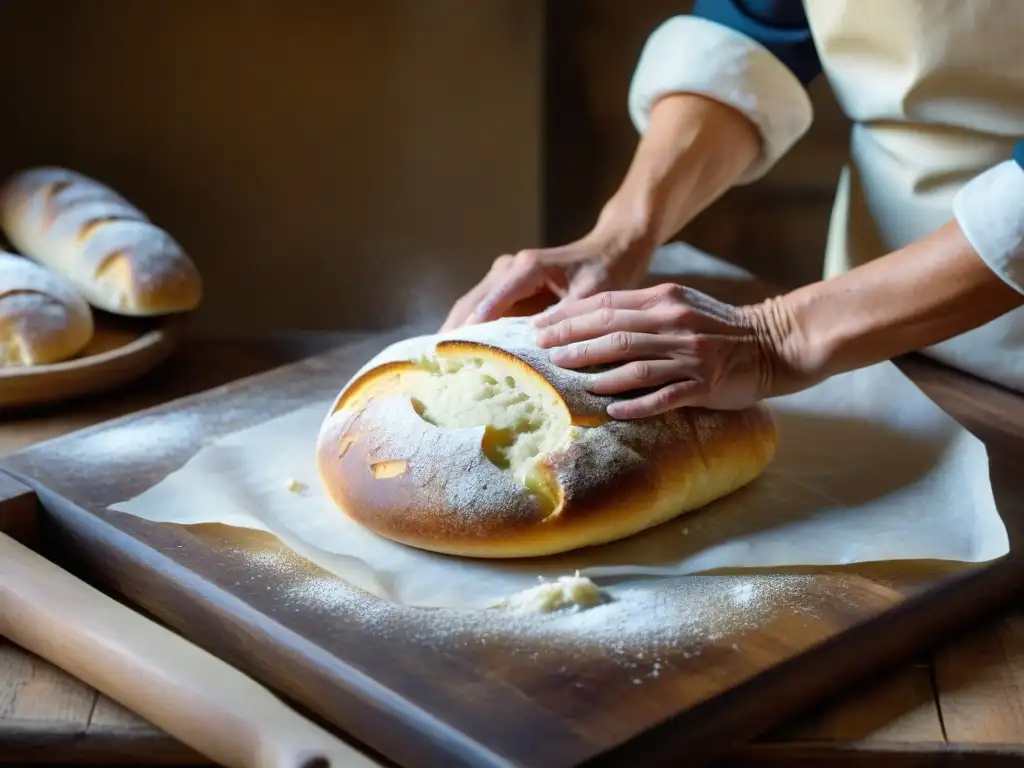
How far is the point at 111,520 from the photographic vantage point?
100 cm

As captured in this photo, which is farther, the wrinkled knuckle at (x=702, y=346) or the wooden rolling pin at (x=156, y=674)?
the wrinkled knuckle at (x=702, y=346)

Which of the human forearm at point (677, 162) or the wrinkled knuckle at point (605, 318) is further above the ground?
the human forearm at point (677, 162)

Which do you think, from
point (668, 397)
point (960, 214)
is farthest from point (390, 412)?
point (960, 214)

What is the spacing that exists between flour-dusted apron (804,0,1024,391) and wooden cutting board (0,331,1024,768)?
40cm

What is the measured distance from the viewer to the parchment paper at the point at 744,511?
0.94 m

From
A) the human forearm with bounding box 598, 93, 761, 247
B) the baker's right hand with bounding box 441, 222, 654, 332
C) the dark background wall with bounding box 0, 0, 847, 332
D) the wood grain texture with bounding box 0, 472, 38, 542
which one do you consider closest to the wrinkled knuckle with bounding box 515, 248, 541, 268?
the baker's right hand with bounding box 441, 222, 654, 332

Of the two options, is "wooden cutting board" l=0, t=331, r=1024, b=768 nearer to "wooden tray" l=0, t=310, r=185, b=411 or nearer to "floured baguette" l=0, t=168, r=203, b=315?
"wooden tray" l=0, t=310, r=185, b=411

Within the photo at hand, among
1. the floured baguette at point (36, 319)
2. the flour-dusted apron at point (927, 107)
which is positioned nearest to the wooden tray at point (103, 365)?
Result: the floured baguette at point (36, 319)

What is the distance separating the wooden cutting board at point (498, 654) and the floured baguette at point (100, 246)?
314 mm

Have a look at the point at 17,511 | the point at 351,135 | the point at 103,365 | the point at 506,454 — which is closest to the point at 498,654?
the point at 506,454

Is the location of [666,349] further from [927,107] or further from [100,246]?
[100,246]

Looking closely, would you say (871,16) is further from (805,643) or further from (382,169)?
(382,169)

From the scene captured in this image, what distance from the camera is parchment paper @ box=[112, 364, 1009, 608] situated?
Result: 94 centimetres

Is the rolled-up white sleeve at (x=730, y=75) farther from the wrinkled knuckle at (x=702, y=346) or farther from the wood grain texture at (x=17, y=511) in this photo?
the wood grain texture at (x=17, y=511)
